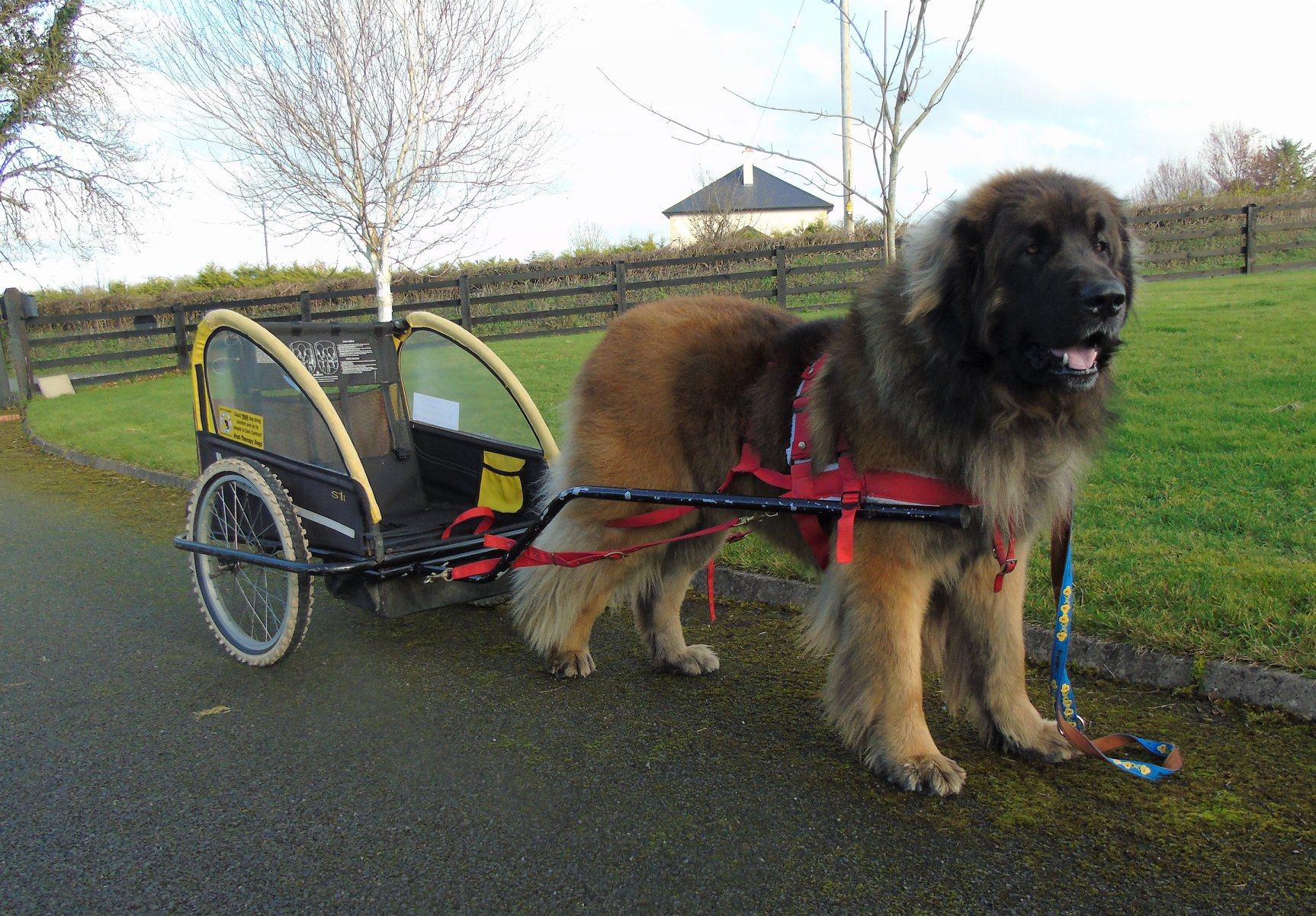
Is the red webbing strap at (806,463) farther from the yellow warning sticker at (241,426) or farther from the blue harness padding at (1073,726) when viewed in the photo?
the yellow warning sticker at (241,426)

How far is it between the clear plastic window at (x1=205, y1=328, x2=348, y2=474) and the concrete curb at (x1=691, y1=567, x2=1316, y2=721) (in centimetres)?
350

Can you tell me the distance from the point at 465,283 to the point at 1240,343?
15177 mm

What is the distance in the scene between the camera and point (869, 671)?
10.4 ft

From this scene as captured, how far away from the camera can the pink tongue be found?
2744 mm

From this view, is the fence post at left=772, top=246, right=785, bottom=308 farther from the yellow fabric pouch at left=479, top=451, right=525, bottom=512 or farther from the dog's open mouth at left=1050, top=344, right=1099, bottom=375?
the dog's open mouth at left=1050, top=344, right=1099, bottom=375

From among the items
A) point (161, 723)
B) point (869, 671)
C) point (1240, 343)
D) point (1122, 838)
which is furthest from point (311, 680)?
point (1240, 343)

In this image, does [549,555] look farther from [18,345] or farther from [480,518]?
[18,345]

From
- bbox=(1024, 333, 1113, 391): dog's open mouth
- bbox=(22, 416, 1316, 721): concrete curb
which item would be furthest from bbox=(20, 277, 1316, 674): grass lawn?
bbox=(1024, 333, 1113, 391): dog's open mouth

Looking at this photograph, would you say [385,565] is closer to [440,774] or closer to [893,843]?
[440,774]

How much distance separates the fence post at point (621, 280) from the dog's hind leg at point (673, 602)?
15844 millimetres

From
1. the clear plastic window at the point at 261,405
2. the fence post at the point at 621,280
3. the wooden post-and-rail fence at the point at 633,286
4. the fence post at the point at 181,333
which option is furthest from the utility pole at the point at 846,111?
the fence post at the point at 181,333

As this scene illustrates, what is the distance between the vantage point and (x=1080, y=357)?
2.75 metres

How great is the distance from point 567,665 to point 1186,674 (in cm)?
262

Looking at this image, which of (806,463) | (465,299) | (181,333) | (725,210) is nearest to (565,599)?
(806,463)
